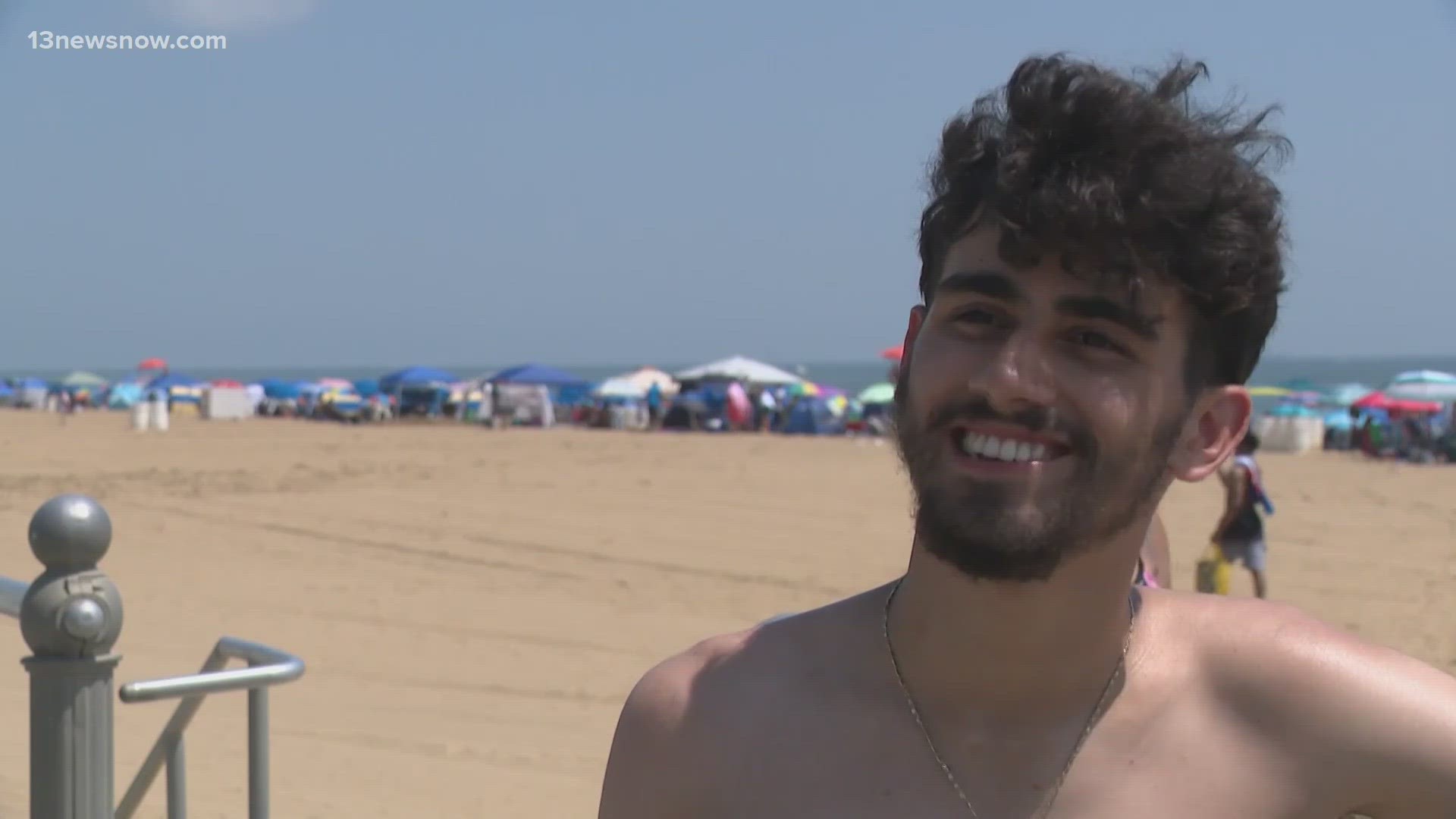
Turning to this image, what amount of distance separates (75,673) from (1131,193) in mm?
2047

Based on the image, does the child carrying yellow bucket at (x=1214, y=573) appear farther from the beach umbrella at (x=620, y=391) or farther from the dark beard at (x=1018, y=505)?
the beach umbrella at (x=620, y=391)

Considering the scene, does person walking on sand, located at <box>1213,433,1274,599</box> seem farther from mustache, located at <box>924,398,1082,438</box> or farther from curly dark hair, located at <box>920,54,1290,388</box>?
mustache, located at <box>924,398,1082,438</box>

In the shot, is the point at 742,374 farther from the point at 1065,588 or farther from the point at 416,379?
the point at 1065,588

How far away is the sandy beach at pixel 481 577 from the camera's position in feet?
20.4

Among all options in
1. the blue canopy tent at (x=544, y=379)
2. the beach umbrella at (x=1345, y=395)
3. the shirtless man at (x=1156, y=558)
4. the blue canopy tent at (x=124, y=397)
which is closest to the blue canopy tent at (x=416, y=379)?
the blue canopy tent at (x=544, y=379)

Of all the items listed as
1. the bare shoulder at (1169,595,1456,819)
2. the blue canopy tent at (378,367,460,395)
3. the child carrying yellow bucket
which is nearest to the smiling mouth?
the bare shoulder at (1169,595,1456,819)

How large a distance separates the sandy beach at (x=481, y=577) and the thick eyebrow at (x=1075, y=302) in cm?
36

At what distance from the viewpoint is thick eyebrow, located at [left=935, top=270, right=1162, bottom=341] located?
1586 mm

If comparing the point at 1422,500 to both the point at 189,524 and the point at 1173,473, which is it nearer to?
the point at 189,524

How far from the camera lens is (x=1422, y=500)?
1833 cm

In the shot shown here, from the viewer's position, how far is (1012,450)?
62.0 inches

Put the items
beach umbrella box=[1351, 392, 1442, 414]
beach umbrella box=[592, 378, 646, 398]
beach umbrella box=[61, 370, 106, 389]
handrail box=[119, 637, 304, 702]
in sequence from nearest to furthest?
handrail box=[119, 637, 304, 702]
beach umbrella box=[1351, 392, 1442, 414]
beach umbrella box=[592, 378, 646, 398]
beach umbrella box=[61, 370, 106, 389]

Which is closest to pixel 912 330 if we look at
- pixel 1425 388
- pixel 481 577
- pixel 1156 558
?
pixel 1156 558

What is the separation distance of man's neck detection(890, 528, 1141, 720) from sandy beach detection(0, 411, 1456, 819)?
0.25 m
